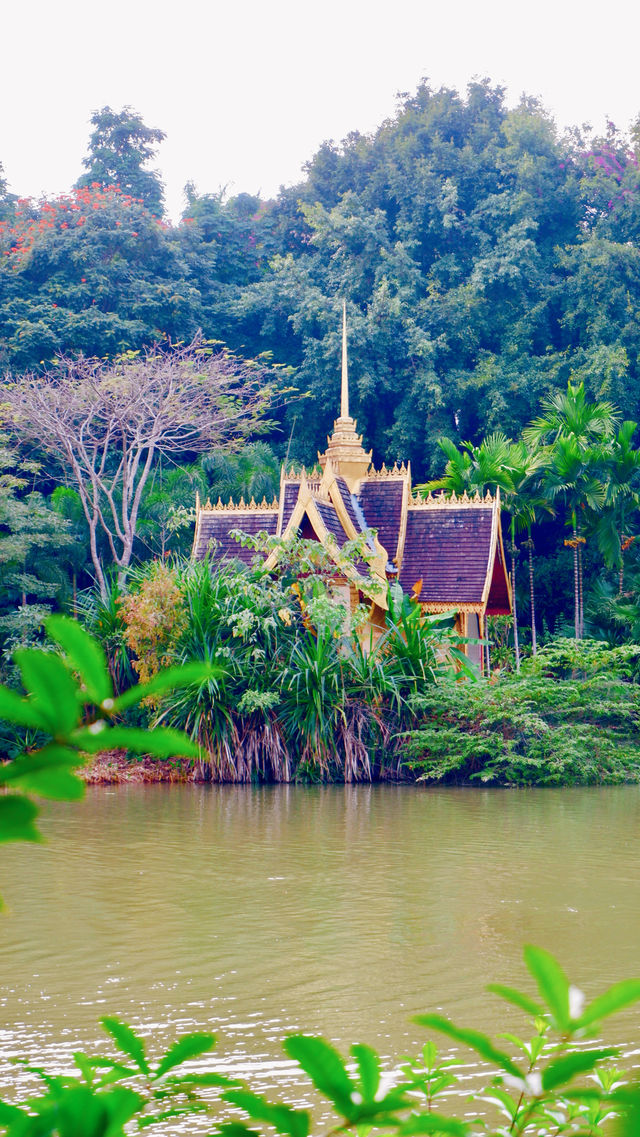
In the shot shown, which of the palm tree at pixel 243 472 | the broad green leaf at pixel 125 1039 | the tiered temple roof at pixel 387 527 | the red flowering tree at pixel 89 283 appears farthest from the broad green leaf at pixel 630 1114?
the red flowering tree at pixel 89 283

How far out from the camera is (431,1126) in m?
0.84

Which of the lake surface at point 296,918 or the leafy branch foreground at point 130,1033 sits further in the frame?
the lake surface at point 296,918

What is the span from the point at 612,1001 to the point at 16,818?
44 cm

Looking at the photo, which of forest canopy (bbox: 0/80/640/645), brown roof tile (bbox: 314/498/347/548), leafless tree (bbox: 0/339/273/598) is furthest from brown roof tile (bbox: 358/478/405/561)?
forest canopy (bbox: 0/80/640/645)

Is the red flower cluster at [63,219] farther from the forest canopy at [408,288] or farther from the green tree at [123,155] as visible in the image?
the green tree at [123,155]

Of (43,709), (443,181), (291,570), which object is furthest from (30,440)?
(43,709)

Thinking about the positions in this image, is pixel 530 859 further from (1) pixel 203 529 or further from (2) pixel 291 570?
(1) pixel 203 529

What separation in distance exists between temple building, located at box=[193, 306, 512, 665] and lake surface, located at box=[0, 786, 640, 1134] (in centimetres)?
423

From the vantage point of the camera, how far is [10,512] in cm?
1622

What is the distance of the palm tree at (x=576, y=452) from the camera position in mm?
18438

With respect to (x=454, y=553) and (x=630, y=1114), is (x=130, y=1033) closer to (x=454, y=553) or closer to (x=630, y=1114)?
(x=630, y=1114)

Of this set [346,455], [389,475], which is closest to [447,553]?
[389,475]

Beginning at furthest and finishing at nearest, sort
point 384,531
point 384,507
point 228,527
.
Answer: point 228,527 → point 384,507 → point 384,531

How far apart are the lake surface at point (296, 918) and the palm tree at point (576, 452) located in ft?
27.0
